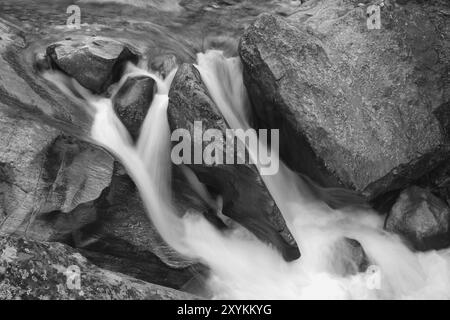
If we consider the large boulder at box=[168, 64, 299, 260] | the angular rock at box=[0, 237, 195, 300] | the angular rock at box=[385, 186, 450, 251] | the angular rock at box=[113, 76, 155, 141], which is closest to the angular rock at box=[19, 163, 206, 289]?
the angular rock at box=[0, 237, 195, 300]

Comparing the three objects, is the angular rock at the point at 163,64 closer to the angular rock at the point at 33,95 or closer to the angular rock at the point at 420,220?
the angular rock at the point at 33,95

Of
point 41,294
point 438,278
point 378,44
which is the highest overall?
point 378,44

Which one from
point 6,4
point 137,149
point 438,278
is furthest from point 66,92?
point 438,278

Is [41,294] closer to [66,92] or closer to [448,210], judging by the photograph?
[66,92]

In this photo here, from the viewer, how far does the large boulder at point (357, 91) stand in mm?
6949

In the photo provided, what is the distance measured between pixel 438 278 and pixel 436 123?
97.2 inches

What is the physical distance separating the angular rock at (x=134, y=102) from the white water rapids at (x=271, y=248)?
118 mm

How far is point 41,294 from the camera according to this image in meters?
4.31

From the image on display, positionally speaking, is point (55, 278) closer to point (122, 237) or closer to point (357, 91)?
point (122, 237)

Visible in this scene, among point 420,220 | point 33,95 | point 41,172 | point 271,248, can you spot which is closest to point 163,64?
point 33,95

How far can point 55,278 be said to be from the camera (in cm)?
448

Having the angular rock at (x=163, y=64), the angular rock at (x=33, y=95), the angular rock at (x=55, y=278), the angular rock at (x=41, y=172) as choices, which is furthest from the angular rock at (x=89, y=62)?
the angular rock at (x=55, y=278)

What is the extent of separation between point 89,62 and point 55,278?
13.9 ft

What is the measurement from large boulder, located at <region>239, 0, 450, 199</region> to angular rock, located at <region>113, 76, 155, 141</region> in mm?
1694
